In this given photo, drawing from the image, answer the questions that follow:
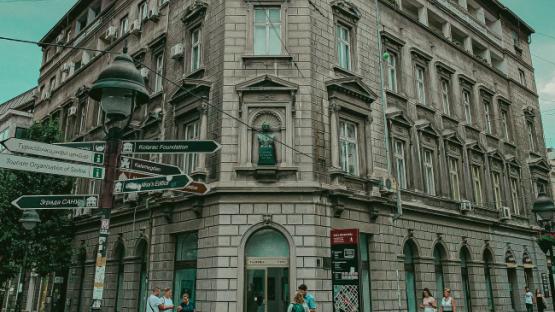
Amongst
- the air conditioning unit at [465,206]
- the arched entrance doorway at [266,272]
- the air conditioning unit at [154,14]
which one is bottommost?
the arched entrance doorway at [266,272]

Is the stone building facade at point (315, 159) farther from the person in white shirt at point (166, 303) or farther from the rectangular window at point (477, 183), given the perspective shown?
Answer: the person in white shirt at point (166, 303)

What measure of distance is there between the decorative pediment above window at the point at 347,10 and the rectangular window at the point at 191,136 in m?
7.21

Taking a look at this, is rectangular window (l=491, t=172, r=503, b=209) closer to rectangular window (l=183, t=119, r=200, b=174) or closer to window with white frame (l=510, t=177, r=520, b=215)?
window with white frame (l=510, t=177, r=520, b=215)

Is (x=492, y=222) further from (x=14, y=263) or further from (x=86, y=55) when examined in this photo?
(x=86, y=55)

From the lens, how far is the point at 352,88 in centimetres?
1792

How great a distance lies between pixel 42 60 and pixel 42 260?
856 inches

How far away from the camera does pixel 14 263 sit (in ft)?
73.9

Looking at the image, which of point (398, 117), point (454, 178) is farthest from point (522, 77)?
point (398, 117)

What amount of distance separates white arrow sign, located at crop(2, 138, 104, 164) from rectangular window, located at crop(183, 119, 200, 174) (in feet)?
35.4

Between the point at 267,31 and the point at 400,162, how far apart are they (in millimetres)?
8339

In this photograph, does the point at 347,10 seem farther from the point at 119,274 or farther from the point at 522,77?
the point at 522,77

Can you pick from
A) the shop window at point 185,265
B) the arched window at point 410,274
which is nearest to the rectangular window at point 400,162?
the arched window at point 410,274

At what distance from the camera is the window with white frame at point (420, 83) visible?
75.6 feet

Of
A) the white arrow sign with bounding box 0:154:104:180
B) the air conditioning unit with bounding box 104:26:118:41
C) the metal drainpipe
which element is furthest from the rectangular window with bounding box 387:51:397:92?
the white arrow sign with bounding box 0:154:104:180
